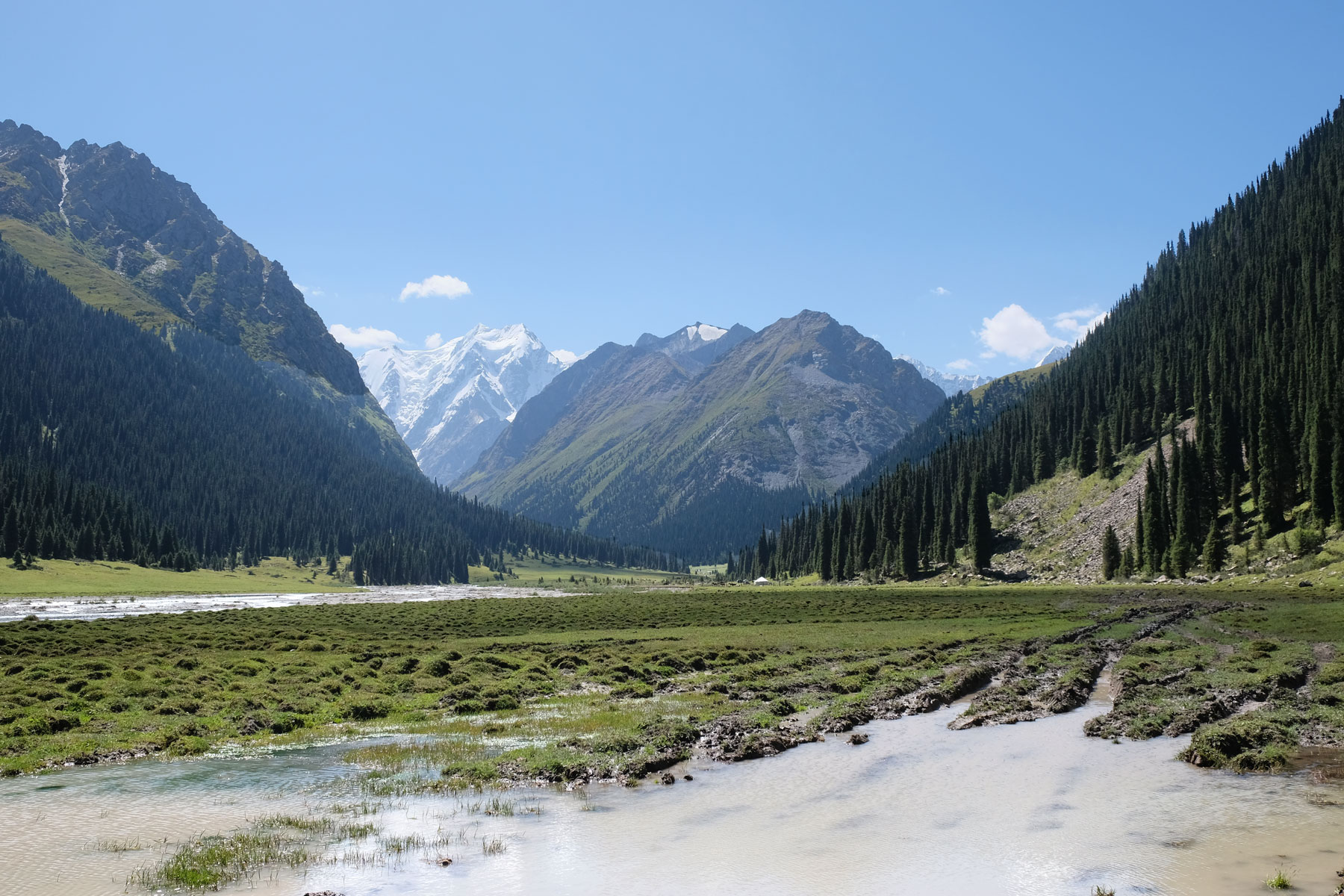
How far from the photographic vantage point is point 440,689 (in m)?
37.0

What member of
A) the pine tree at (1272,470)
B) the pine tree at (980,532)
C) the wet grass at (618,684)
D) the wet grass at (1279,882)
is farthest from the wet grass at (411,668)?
the pine tree at (980,532)

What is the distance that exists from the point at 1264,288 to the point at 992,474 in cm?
6391

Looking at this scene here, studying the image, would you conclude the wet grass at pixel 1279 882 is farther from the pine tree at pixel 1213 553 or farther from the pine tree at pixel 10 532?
the pine tree at pixel 10 532

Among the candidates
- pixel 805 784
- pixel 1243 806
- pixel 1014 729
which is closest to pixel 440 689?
pixel 805 784

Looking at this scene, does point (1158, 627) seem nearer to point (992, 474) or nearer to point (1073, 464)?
point (1073, 464)

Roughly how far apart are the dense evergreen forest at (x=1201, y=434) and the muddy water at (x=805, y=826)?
289 feet

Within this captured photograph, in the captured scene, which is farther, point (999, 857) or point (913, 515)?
point (913, 515)

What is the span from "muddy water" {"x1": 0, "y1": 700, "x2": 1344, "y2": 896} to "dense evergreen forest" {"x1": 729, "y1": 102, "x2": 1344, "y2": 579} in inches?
3473

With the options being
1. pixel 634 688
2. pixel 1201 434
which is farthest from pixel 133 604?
pixel 1201 434

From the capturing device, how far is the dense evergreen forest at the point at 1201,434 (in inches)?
3871

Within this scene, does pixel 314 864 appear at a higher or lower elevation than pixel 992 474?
lower

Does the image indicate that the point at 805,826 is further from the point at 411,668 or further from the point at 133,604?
the point at 133,604

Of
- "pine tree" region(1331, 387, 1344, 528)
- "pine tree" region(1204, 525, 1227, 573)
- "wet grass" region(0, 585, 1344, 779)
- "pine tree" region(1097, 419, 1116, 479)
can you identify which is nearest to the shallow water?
"wet grass" region(0, 585, 1344, 779)

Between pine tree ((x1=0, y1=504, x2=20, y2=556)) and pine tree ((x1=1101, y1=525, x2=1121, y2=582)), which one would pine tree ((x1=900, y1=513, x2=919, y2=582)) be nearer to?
pine tree ((x1=1101, y1=525, x2=1121, y2=582))
